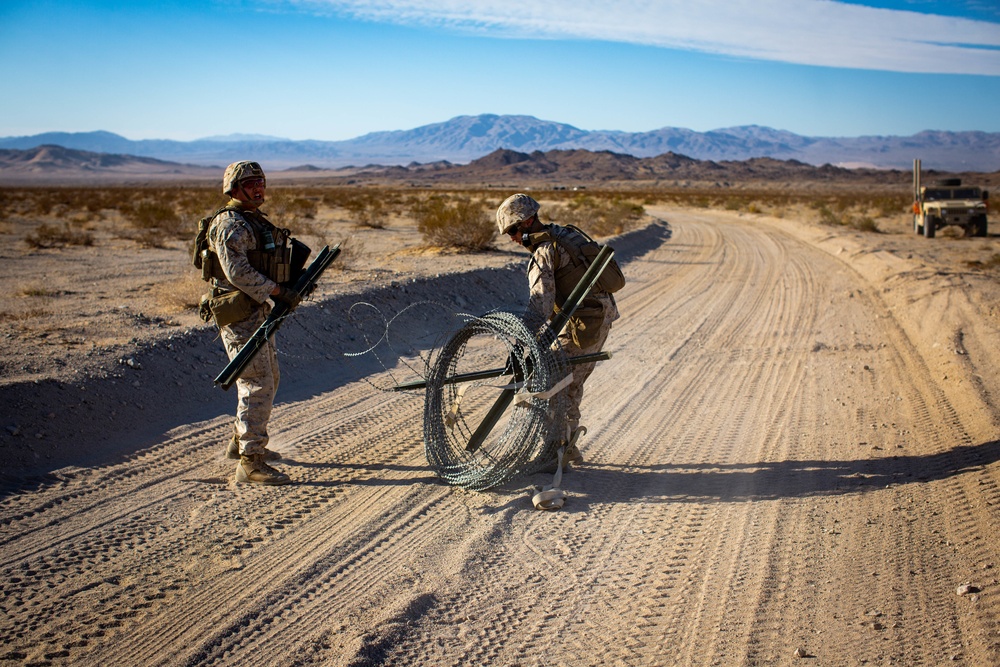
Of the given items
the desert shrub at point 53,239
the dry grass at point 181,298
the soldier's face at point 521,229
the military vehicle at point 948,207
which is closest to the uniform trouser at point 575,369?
the soldier's face at point 521,229

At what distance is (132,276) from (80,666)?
40.1ft

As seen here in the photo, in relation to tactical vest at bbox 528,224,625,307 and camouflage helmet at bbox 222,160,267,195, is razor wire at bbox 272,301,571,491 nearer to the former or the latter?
tactical vest at bbox 528,224,625,307

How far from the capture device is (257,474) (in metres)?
5.00

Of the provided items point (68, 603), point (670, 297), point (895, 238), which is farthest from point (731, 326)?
point (895, 238)

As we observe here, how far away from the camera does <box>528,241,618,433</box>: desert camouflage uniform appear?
487 centimetres

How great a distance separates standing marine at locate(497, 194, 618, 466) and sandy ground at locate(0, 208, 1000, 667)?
52 cm

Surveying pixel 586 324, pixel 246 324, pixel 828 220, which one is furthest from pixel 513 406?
pixel 828 220

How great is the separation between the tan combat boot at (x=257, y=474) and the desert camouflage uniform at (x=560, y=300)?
1.97 metres

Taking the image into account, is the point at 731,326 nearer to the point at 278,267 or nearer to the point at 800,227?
the point at 278,267

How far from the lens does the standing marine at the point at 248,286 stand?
4840mm

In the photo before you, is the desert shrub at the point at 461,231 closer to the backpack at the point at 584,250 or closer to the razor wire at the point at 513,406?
the razor wire at the point at 513,406

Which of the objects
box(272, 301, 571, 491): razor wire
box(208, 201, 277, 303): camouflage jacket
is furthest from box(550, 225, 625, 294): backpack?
box(208, 201, 277, 303): camouflage jacket

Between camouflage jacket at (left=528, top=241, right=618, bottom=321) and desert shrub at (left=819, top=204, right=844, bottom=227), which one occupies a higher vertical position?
desert shrub at (left=819, top=204, right=844, bottom=227)

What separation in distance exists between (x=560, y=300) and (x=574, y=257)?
0.33 meters
